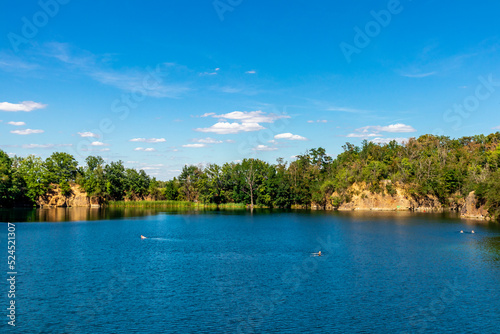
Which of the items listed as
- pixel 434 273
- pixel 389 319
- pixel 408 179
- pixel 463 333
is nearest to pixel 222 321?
pixel 389 319

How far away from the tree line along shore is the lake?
73.3 m

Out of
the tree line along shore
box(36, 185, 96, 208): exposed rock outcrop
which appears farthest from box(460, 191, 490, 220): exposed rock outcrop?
box(36, 185, 96, 208): exposed rock outcrop

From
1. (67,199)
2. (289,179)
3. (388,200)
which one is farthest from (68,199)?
(388,200)

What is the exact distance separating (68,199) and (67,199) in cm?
37

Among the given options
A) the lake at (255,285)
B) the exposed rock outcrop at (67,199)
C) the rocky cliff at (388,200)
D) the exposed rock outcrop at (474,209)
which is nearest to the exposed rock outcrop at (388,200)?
the rocky cliff at (388,200)

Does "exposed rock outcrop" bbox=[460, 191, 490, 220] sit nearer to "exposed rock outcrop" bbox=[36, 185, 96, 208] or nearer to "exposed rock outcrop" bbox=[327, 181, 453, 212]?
"exposed rock outcrop" bbox=[327, 181, 453, 212]

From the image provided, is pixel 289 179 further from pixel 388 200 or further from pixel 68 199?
pixel 68 199

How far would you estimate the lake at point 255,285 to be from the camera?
25.5 m

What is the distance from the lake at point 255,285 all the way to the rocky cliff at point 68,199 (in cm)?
9976

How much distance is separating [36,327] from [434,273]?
110 ft

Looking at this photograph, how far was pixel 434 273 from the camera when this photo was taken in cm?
3816

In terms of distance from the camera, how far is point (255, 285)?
34031 mm

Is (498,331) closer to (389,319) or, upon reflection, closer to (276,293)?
(389,319)

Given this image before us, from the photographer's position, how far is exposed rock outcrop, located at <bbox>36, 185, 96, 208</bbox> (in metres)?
151
